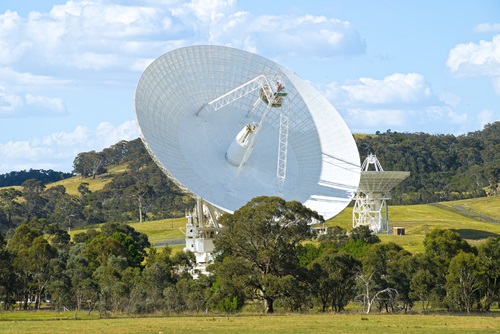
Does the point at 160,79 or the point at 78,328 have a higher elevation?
the point at 160,79

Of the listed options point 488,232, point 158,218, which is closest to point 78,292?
point 488,232

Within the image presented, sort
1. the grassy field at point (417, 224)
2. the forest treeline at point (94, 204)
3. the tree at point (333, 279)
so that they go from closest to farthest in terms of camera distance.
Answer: the tree at point (333, 279) → the grassy field at point (417, 224) → the forest treeline at point (94, 204)

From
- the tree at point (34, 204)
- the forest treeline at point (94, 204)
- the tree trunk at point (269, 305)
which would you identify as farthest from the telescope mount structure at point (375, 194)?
the tree at point (34, 204)

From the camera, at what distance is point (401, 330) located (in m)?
42.8

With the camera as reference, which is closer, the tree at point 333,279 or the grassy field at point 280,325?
the grassy field at point 280,325

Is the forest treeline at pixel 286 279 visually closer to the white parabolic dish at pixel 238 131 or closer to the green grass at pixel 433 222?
the white parabolic dish at pixel 238 131

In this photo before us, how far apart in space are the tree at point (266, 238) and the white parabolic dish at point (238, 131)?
17.1ft

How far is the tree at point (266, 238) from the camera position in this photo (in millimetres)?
60656

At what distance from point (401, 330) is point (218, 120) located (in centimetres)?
3616

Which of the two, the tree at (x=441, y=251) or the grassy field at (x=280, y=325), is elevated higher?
the tree at (x=441, y=251)

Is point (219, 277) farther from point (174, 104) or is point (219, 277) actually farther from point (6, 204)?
point (6, 204)

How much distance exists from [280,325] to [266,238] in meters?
16.9

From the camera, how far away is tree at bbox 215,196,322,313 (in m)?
60.7

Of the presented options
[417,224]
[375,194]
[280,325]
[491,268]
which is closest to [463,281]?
[491,268]
